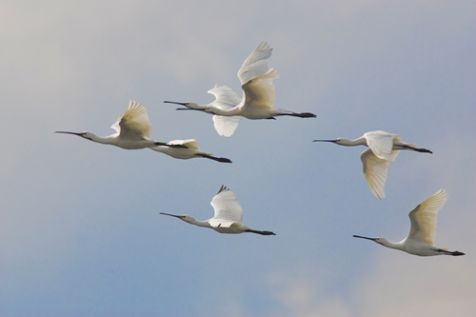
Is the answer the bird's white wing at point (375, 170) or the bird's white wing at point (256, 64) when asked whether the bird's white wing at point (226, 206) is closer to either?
the bird's white wing at point (375, 170)

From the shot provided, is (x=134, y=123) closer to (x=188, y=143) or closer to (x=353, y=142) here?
(x=188, y=143)

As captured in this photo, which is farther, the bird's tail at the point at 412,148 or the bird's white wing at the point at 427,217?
the bird's tail at the point at 412,148

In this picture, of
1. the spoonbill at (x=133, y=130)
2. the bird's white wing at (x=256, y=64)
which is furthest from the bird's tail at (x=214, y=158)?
the bird's white wing at (x=256, y=64)

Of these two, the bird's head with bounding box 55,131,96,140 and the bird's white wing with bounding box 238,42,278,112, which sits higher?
the bird's white wing with bounding box 238,42,278,112

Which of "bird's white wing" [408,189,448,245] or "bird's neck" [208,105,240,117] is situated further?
"bird's neck" [208,105,240,117]

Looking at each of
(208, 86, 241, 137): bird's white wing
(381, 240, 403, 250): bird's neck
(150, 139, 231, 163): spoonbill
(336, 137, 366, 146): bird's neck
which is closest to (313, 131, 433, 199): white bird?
(336, 137, 366, 146): bird's neck

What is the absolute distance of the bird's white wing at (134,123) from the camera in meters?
30.1

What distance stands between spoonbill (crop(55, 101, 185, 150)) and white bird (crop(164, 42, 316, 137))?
181 cm

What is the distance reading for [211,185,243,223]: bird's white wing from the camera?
108ft

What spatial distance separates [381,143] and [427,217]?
1.83m

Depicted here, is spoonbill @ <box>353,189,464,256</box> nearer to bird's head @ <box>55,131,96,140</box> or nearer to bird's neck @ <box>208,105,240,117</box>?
bird's neck @ <box>208,105,240,117</box>

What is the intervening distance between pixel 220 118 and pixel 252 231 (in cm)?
270

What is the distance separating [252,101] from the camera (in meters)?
31.9

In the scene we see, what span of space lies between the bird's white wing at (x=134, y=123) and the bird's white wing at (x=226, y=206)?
3170 millimetres
